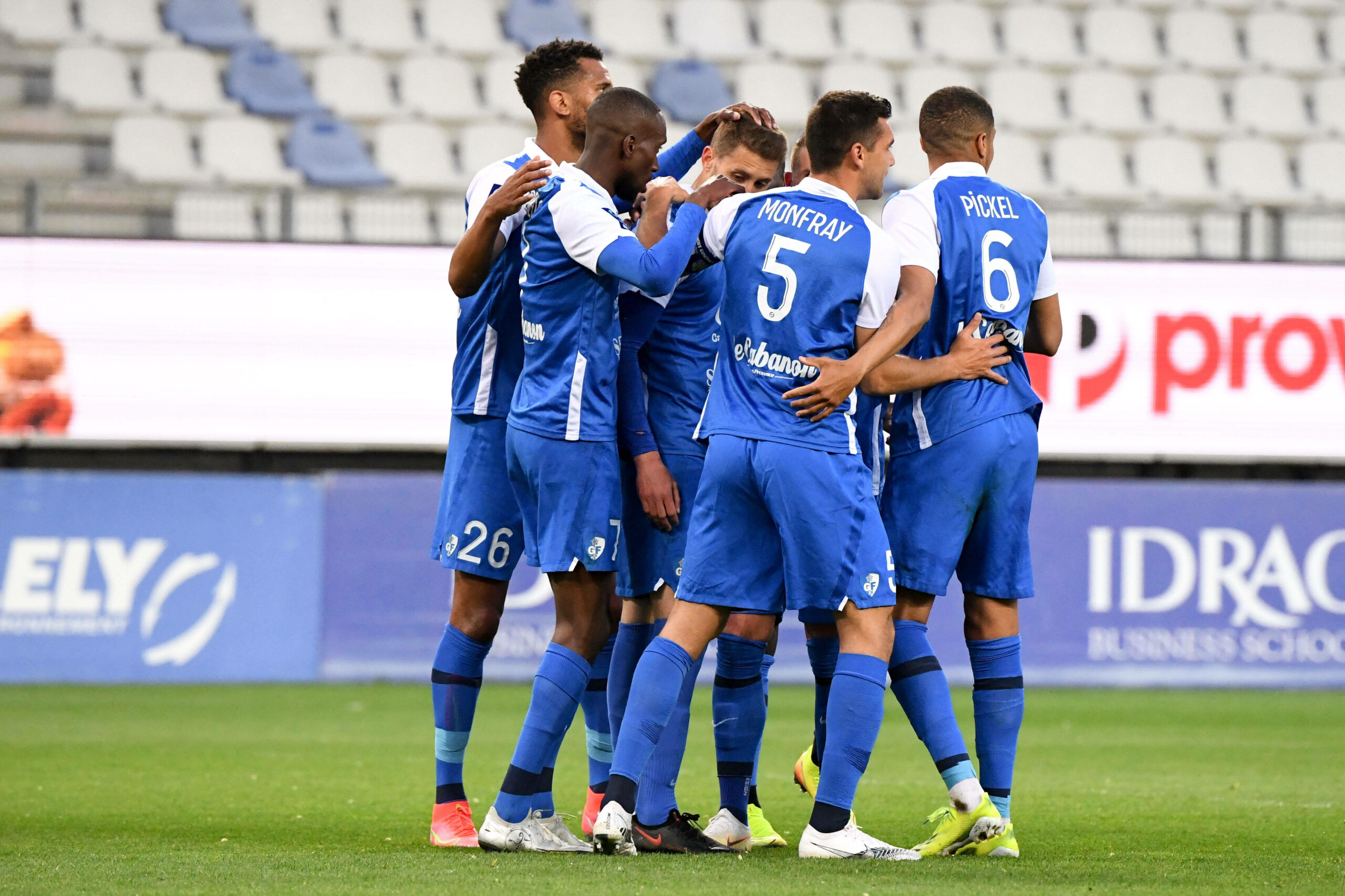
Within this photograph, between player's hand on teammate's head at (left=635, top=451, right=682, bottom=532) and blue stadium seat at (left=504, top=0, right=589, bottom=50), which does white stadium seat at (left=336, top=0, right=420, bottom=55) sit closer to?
blue stadium seat at (left=504, top=0, right=589, bottom=50)

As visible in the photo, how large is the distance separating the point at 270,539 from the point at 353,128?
196 inches

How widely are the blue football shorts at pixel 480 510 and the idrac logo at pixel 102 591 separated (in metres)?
7.66

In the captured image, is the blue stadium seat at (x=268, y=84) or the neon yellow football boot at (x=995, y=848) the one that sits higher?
the blue stadium seat at (x=268, y=84)

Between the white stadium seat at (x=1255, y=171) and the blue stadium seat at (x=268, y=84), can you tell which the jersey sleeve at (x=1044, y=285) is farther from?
the white stadium seat at (x=1255, y=171)

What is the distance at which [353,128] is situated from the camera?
1558 cm

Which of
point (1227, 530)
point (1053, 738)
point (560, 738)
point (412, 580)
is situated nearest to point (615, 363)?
point (560, 738)

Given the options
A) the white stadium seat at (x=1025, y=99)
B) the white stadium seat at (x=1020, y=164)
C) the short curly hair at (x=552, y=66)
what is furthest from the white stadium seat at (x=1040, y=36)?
the short curly hair at (x=552, y=66)

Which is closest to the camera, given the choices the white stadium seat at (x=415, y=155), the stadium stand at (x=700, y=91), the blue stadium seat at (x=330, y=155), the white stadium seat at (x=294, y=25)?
the stadium stand at (x=700, y=91)

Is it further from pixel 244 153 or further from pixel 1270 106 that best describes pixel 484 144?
pixel 1270 106

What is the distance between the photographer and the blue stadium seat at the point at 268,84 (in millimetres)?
15695

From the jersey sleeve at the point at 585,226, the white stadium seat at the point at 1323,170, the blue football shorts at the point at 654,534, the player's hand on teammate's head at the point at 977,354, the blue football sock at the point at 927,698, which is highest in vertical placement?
the white stadium seat at the point at 1323,170

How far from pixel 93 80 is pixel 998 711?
1309 cm

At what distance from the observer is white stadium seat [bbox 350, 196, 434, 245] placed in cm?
1295

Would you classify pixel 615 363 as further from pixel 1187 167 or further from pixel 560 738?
pixel 1187 167
